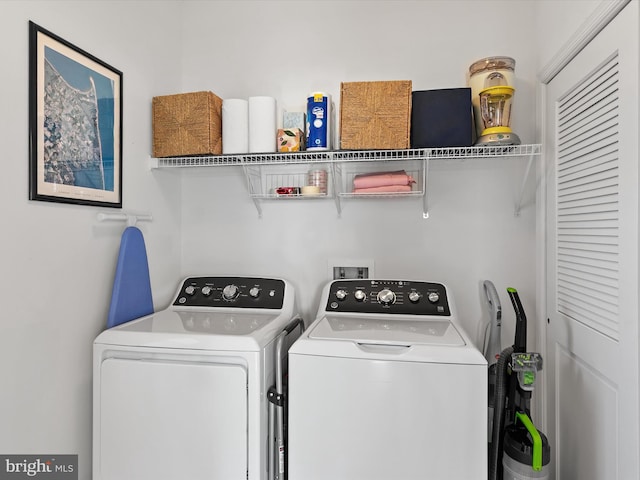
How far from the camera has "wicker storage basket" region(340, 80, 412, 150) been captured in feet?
5.79

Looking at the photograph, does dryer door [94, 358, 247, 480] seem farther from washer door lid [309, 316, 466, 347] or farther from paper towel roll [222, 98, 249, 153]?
paper towel roll [222, 98, 249, 153]

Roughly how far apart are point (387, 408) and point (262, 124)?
4.42ft

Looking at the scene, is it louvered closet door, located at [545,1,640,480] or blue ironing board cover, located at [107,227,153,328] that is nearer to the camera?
louvered closet door, located at [545,1,640,480]

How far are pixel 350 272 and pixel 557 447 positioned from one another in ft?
4.03

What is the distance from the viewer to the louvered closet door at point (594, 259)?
1.23 meters

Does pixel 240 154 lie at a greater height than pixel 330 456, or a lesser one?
greater

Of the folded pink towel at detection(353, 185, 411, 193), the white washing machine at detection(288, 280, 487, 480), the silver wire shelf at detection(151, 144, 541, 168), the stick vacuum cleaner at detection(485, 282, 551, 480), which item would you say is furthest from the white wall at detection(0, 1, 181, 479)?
the stick vacuum cleaner at detection(485, 282, 551, 480)

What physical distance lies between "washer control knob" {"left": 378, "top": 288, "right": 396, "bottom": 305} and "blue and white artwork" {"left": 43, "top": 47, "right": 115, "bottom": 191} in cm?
127

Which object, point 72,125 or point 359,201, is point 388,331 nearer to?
point 359,201

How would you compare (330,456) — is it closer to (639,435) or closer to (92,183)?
(639,435)

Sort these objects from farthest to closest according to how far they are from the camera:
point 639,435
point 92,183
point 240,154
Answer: point 240,154, point 92,183, point 639,435

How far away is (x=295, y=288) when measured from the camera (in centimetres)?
220

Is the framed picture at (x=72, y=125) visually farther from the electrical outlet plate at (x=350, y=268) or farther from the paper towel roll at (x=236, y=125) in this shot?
the electrical outlet plate at (x=350, y=268)

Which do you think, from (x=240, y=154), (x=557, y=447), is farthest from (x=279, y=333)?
(x=557, y=447)
